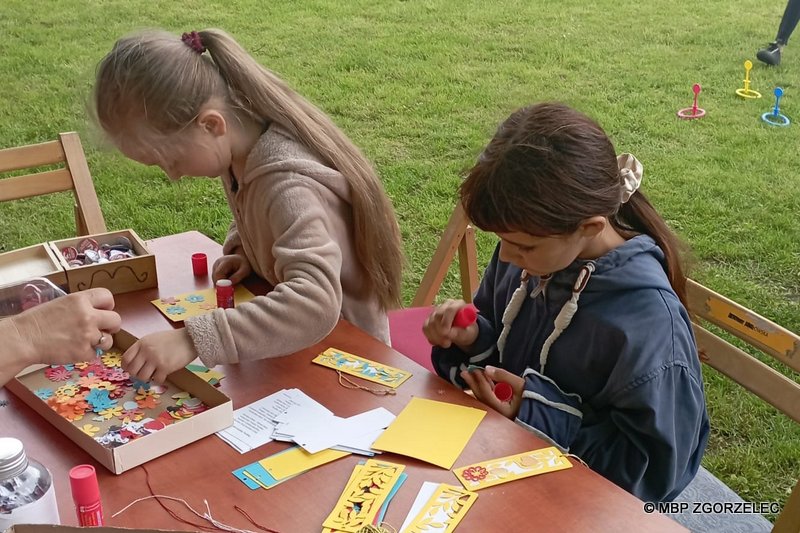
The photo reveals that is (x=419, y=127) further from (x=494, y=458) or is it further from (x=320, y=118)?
(x=494, y=458)

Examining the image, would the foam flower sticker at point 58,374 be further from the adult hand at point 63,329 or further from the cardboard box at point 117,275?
the cardboard box at point 117,275

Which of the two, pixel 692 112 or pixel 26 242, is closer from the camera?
pixel 26 242

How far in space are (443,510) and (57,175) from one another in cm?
193

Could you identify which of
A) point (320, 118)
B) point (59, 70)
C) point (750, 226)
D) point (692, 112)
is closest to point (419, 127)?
point (692, 112)

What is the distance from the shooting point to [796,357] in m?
1.70

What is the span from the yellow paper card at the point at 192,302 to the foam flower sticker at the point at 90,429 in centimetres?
48

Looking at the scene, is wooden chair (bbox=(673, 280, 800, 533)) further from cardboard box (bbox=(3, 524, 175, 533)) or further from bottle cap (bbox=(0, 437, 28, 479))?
bottle cap (bbox=(0, 437, 28, 479))

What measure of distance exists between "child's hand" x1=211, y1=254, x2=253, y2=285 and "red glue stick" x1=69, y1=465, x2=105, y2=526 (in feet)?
3.11

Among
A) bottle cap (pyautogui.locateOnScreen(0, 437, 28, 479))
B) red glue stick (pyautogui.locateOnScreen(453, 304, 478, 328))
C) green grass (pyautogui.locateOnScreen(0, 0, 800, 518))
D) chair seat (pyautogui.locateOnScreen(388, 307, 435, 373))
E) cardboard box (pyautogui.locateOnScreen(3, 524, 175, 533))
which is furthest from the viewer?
green grass (pyautogui.locateOnScreen(0, 0, 800, 518))

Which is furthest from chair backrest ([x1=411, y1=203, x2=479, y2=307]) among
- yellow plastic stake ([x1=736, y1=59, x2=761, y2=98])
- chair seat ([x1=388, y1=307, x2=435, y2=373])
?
yellow plastic stake ([x1=736, y1=59, x2=761, y2=98])

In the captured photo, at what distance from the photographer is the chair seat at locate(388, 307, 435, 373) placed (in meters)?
2.41

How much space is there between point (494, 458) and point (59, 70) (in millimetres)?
5773

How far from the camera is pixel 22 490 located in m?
1.24

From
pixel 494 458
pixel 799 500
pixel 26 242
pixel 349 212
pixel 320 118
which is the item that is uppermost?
pixel 320 118
